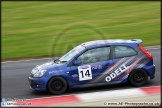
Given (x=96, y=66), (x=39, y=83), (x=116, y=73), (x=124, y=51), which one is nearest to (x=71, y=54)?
(x=96, y=66)

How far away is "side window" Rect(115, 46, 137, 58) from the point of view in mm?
11305

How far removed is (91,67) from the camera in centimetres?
1102

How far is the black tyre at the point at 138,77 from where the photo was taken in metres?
11.3

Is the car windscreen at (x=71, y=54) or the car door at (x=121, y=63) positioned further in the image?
the car windscreen at (x=71, y=54)

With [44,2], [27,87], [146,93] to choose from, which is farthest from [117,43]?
[44,2]

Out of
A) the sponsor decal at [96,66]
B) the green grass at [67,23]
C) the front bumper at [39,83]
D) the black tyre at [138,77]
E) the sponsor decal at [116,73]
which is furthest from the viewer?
the green grass at [67,23]

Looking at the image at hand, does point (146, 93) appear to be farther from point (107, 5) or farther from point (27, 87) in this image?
point (107, 5)

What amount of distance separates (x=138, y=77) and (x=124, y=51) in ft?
A: 2.99

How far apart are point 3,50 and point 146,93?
418 inches

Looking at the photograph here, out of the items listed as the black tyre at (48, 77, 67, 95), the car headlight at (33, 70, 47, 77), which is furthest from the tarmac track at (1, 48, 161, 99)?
the car headlight at (33, 70, 47, 77)

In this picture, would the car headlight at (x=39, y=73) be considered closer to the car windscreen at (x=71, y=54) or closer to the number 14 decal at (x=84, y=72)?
the car windscreen at (x=71, y=54)

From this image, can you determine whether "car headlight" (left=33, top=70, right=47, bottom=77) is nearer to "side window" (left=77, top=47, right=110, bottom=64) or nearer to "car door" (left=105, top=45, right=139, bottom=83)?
"side window" (left=77, top=47, right=110, bottom=64)

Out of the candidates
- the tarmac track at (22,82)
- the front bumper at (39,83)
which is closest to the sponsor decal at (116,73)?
the tarmac track at (22,82)

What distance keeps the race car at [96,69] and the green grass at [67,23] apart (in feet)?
21.8
